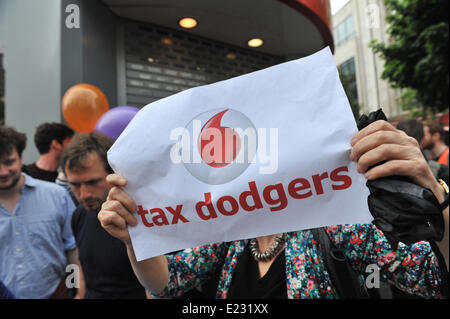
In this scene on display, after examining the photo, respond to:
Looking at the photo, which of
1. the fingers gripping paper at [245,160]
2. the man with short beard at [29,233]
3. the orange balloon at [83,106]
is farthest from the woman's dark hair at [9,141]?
→ the fingers gripping paper at [245,160]

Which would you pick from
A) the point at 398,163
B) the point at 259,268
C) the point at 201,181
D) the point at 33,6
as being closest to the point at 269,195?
the point at 201,181

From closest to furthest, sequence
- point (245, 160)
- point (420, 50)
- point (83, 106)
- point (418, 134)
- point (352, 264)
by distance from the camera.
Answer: point (245, 160)
point (352, 264)
point (418, 134)
point (83, 106)
point (420, 50)

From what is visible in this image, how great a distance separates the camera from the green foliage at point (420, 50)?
8586 mm

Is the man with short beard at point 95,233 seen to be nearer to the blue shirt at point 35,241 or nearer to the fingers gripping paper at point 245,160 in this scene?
the blue shirt at point 35,241

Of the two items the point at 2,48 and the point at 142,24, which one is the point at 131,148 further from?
the point at 142,24

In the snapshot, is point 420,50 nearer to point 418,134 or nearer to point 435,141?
point 435,141

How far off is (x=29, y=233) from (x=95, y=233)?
68 centimetres

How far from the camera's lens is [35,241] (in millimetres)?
2434

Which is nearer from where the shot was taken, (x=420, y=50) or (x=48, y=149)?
(x=48, y=149)

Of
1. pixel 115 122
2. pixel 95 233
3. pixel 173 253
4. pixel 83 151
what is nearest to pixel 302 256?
pixel 173 253

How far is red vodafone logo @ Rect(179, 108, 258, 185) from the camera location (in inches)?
39.2

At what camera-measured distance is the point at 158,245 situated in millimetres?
1066

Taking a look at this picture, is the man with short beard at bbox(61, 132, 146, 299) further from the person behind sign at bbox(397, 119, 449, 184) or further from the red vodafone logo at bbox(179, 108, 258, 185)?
the person behind sign at bbox(397, 119, 449, 184)

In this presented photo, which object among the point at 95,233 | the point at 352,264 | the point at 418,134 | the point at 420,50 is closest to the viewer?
the point at 352,264
